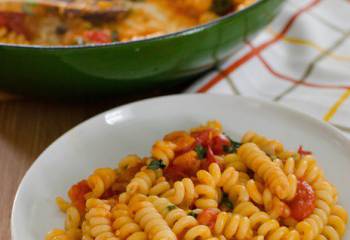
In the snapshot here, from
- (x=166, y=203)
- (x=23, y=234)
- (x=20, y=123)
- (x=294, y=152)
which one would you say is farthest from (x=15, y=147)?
(x=294, y=152)

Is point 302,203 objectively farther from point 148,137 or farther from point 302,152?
point 148,137

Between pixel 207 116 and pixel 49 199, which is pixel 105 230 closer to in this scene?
pixel 49 199

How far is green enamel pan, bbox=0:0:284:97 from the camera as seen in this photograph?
1.76 meters

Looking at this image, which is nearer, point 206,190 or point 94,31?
point 206,190

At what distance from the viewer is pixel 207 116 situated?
186cm

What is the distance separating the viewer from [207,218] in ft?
4.60

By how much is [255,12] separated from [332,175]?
22.2 inches

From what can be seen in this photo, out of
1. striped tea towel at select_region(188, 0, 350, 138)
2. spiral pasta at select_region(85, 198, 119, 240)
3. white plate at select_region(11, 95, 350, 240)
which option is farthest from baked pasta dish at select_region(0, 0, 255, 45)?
spiral pasta at select_region(85, 198, 119, 240)

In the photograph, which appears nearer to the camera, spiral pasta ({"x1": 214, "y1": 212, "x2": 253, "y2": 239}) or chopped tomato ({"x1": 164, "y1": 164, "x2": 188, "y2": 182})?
spiral pasta ({"x1": 214, "y1": 212, "x2": 253, "y2": 239})

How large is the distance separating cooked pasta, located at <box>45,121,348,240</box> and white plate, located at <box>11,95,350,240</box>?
0.07 m

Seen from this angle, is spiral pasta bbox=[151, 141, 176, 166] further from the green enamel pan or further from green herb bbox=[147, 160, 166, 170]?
the green enamel pan

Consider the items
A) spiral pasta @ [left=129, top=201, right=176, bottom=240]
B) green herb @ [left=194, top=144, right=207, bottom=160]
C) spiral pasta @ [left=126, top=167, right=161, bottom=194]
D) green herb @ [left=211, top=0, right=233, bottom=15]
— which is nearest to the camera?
spiral pasta @ [left=129, top=201, right=176, bottom=240]

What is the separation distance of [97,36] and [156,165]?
694mm

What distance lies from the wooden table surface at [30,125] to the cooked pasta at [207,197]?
0.34 metres
